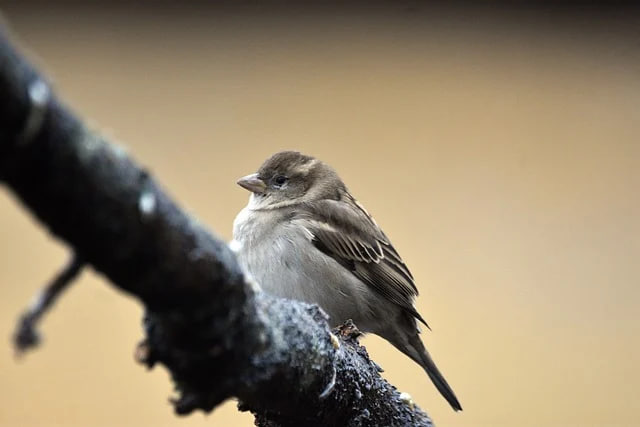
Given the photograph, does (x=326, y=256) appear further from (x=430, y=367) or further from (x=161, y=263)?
(x=161, y=263)

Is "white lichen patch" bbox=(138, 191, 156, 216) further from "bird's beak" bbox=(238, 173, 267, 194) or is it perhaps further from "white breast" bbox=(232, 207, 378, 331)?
"bird's beak" bbox=(238, 173, 267, 194)

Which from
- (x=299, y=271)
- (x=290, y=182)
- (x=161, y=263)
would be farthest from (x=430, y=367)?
(x=161, y=263)

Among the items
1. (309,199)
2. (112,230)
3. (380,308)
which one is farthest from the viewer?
(309,199)

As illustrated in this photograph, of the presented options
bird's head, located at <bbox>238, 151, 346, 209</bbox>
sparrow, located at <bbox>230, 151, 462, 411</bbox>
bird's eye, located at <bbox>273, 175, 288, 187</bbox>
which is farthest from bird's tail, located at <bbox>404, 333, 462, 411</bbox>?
bird's eye, located at <bbox>273, 175, 288, 187</bbox>

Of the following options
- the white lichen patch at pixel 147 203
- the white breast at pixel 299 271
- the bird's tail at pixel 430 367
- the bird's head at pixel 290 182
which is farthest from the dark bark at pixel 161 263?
the bird's head at pixel 290 182

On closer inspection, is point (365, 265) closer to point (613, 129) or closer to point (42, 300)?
point (42, 300)

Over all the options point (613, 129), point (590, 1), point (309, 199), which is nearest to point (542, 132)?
point (613, 129)
